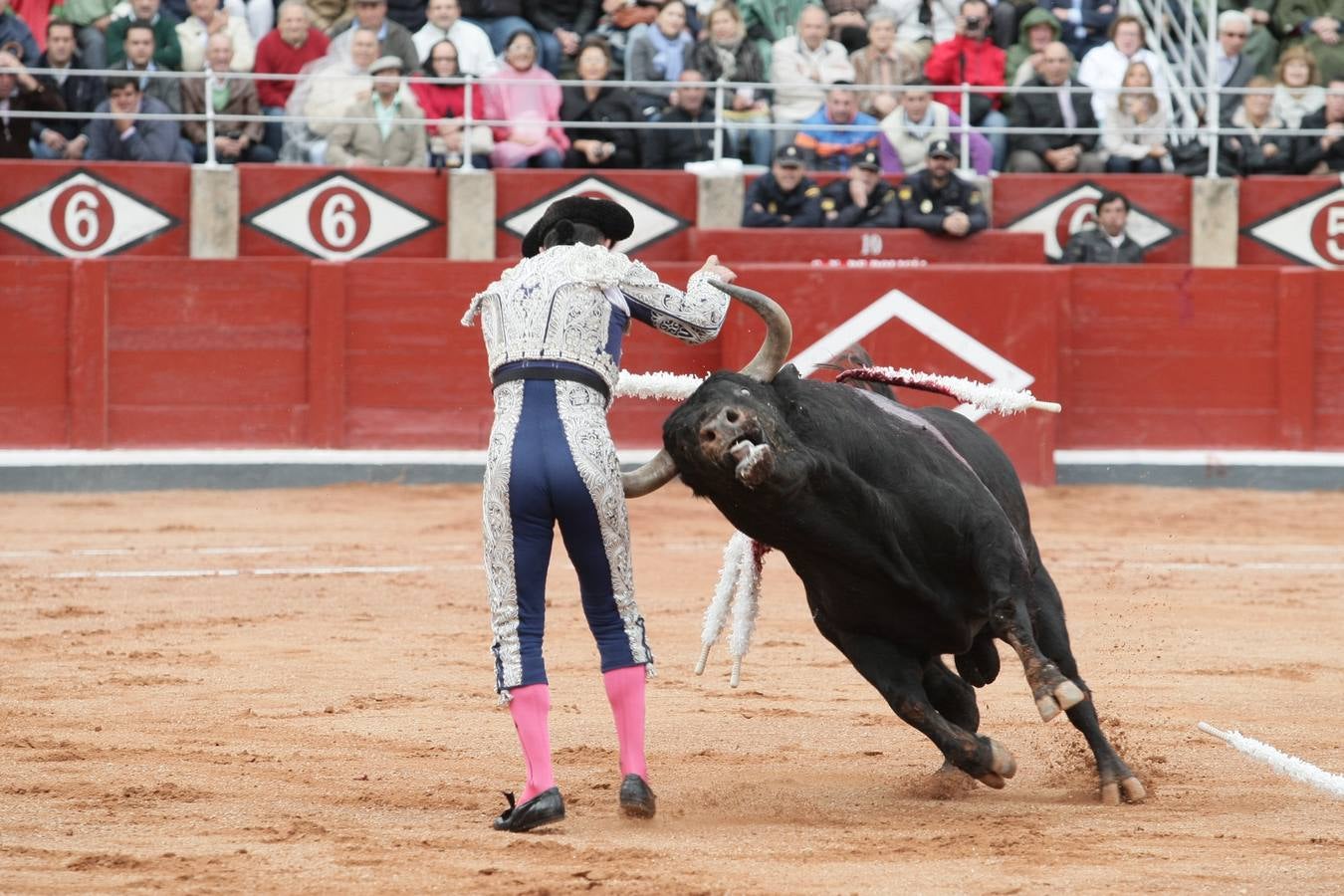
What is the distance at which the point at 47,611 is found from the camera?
7.24 m

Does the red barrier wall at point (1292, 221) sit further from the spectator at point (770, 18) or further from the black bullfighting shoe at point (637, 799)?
the black bullfighting shoe at point (637, 799)

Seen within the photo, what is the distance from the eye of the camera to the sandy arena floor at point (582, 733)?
3.75 meters

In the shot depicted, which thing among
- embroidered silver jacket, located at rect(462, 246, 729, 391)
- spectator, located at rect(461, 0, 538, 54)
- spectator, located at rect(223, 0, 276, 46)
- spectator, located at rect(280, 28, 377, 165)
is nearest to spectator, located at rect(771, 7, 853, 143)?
spectator, located at rect(461, 0, 538, 54)

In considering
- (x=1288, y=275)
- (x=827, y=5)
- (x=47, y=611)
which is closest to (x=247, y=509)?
(x=47, y=611)

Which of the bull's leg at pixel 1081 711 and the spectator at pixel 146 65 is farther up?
the spectator at pixel 146 65

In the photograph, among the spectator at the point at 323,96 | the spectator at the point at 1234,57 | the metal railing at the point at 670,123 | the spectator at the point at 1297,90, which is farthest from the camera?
the spectator at the point at 1234,57

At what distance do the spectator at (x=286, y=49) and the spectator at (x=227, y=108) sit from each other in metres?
0.12

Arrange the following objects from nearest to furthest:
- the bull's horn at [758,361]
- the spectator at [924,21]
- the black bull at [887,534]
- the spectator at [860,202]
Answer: the black bull at [887,534], the bull's horn at [758,361], the spectator at [860,202], the spectator at [924,21]

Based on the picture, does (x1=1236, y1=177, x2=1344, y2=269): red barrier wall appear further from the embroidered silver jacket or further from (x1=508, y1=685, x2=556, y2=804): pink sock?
(x1=508, y1=685, x2=556, y2=804): pink sock

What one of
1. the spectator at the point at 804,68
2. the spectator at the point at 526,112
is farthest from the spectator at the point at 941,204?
the spectator at the point at 526,112

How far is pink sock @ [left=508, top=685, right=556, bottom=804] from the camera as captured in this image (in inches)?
164

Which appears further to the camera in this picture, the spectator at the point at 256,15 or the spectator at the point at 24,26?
the spectator at the point at 256,15

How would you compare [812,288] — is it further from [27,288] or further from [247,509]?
[27,288]

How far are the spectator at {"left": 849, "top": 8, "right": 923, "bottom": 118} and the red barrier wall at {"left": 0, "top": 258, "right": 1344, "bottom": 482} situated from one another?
1348 mm
